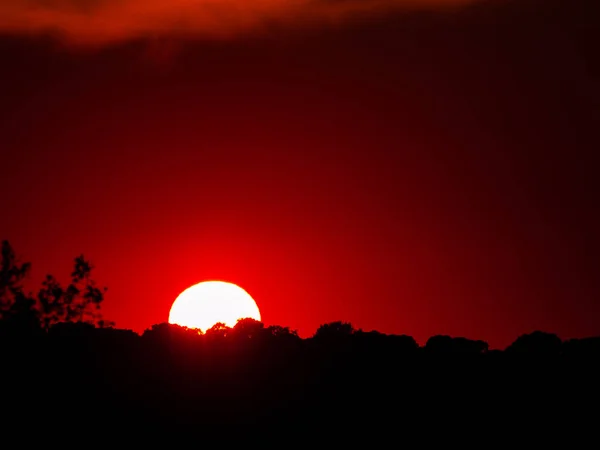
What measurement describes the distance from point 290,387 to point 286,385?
0.80 feet

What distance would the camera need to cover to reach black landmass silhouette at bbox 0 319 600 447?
46594 millimetres

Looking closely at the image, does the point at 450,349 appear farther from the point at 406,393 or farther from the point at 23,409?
the point at 23,409

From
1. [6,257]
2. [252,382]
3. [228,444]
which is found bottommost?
[228,444]

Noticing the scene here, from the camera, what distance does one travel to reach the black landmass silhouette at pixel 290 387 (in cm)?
4659

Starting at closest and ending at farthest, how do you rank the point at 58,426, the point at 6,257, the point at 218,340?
1. the point at 58,426
2. the point at 218,340
3. the point at 6,257

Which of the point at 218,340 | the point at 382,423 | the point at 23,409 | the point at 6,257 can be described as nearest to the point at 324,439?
the point at 382,423

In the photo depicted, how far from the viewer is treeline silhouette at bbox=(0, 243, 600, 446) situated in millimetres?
46688

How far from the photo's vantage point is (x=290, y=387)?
49500mm

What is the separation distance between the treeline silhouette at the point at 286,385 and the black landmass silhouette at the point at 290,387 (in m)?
0.06

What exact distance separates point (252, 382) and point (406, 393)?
22.2 ft

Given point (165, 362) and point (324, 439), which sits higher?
point (165, 362)

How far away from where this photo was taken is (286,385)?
49.7 m

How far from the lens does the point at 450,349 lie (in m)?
53.2

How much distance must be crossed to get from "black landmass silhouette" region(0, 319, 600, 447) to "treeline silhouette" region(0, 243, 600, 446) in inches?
2.4
